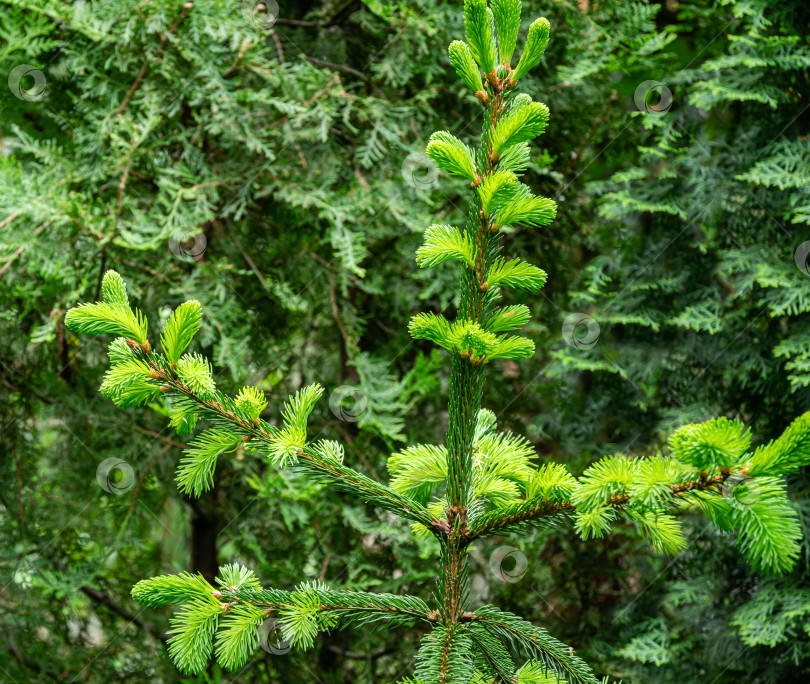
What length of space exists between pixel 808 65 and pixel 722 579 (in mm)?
1058

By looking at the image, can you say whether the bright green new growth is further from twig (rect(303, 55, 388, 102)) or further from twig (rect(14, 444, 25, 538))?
twig (rect(14, 444, 25, 538))

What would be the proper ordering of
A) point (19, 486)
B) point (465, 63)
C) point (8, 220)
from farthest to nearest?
point (19, 486), point (8, 220), point (465, 63)

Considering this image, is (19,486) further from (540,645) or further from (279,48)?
(540,645)

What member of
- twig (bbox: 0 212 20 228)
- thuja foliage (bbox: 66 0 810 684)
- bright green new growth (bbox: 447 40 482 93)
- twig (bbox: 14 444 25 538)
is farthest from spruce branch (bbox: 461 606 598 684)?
twig (bbox: 14 444 25 538)

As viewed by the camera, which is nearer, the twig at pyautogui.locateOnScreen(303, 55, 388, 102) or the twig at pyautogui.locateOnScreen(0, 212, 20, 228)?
the twig at pyautogui.locateOnScreen(0, 212, 20, 228)

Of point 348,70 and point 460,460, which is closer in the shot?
point 460,460

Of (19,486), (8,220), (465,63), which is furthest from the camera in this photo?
(19,486)

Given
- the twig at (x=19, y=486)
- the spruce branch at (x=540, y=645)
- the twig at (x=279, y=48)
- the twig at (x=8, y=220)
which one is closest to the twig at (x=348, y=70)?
the twig at (x=279, y=48)

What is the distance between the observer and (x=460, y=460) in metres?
0.65

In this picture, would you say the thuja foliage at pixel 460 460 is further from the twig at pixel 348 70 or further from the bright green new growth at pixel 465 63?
the twig at pixel 348 70

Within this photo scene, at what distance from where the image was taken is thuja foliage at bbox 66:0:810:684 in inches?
22.0

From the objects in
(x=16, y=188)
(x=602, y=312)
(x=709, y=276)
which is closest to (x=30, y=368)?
(x=16, y=188)

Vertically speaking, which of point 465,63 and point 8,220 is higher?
point 465,63

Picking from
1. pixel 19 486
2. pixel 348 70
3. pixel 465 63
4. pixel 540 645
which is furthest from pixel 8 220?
pixel 540 645
